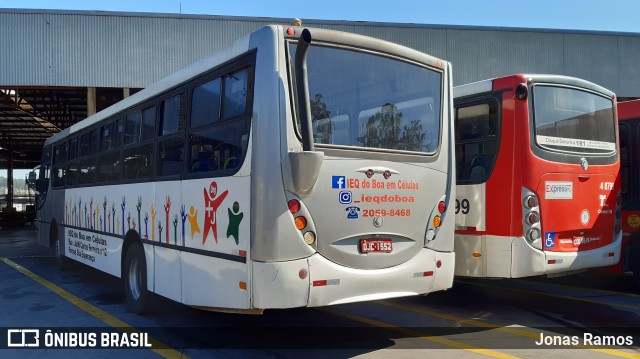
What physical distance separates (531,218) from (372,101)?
2.59 m

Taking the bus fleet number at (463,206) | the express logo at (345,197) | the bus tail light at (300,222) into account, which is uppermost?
the express logo at (345,197)

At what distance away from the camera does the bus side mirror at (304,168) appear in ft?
14.0

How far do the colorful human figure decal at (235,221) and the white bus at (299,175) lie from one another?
20mm

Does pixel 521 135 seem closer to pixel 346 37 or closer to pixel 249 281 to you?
pixel 346 37

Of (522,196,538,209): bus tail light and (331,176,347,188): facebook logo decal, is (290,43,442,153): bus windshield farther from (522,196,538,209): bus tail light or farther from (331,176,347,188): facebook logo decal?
(522,196,538,209): bus tail light

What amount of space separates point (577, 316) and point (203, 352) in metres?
4.81

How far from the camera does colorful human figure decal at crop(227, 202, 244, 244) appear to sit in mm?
4555

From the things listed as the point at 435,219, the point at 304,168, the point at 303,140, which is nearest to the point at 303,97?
the point at 303,140

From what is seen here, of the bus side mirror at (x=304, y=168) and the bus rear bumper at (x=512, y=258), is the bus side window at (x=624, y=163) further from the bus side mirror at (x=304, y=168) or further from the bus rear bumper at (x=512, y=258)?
the bus side mirror at (x=304, y=168)

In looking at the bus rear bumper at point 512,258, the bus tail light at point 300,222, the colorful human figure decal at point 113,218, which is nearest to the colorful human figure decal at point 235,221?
the bus tail light at point 300,222

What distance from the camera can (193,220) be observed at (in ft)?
17.4

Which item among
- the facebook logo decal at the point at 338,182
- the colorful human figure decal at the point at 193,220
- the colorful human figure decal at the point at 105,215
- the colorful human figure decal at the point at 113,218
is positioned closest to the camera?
the facebook logo decal at the point at 338,182

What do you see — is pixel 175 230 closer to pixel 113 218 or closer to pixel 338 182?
pixel 338 182

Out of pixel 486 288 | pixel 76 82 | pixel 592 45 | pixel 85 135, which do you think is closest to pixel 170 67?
pixel 76 82
